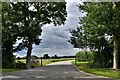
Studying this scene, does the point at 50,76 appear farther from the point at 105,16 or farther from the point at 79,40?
the point at 79,40

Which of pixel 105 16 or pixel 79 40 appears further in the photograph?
pixel 79 40

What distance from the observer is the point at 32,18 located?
98.3 feet

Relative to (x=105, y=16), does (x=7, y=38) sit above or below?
below

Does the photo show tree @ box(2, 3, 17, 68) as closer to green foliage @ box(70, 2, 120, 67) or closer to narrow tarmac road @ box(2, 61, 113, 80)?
green foliage @ box(70, 2, 120, 67)

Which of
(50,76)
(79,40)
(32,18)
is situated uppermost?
(32,18)

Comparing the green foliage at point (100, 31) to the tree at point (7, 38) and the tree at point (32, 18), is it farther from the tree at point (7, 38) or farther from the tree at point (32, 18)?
the tree at point (7, 38)

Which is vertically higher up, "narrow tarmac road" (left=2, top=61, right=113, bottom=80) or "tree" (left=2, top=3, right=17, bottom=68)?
"tree" (left=2, top=3, right=17, bottom=68)

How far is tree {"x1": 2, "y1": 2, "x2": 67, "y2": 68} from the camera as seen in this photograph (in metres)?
28.7

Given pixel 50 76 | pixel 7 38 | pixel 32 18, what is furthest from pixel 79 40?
pixel 50 76

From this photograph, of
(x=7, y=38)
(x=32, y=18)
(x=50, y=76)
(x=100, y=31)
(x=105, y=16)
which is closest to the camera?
(x=50, y=76)

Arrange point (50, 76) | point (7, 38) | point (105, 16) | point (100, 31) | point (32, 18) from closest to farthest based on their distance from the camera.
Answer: point (50, 76)
point (105, 16)
point (100, 31)
point (7, 38)
point (32, 18)

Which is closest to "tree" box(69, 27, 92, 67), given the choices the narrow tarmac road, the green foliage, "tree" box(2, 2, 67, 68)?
the green foliage

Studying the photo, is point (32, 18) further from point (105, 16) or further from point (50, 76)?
point (50, 76)

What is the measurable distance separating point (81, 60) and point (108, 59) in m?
9.38
